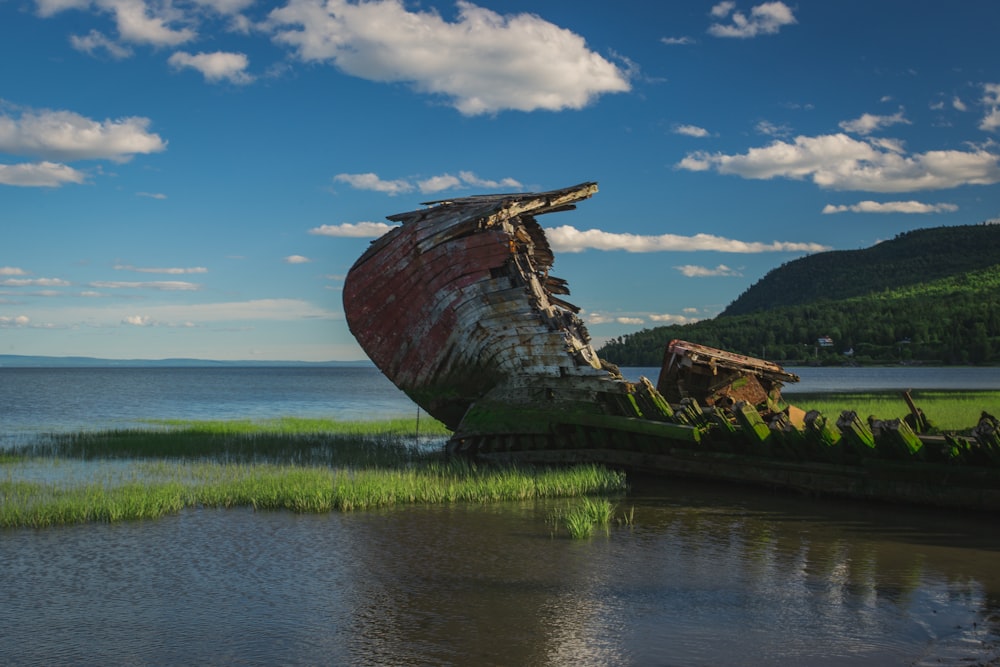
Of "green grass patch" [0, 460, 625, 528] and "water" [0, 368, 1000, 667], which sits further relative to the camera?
Result: "green grass patch" [0, 460, 625, 528]

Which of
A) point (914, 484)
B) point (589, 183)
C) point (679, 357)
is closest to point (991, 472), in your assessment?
point (914, 484)

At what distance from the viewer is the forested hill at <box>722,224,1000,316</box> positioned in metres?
176

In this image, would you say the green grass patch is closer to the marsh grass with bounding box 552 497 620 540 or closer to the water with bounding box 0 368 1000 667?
the water with bounding box 0 368 1000 667

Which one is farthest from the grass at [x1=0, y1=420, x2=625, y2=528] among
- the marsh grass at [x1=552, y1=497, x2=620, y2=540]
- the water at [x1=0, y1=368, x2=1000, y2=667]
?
the marsh grass at [x1=552, y1=497, x2=620, y2=540]

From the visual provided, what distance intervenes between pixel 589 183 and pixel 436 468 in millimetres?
6998

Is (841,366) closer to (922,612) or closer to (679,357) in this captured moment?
(679,357)

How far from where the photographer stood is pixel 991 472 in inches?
426

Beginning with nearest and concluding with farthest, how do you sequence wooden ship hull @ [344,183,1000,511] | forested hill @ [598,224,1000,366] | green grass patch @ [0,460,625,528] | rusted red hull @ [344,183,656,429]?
green grass patch @ [0,460,625,528] → wooden ship hull @ [344,183,1000,511] → rusted red hull @ [344,183,656,429] → forested hill @ [598,224,1000,366]

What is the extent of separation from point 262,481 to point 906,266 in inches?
7650

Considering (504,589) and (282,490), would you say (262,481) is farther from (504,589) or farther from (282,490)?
(504,589)

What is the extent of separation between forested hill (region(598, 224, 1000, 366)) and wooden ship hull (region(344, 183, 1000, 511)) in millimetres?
85567

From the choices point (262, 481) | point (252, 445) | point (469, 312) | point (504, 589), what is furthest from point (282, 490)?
point (252, 445)

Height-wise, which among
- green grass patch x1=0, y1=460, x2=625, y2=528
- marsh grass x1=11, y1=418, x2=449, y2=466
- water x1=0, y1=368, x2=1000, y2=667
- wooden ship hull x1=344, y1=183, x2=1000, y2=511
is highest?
wooden ship hull x1=344, y1=183, x2=1000, y2=511

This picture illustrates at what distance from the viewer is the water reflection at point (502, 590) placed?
6414 mm
